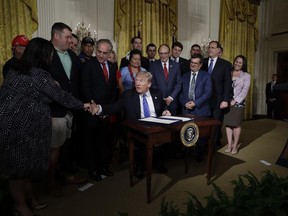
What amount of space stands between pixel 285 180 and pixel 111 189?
201cm

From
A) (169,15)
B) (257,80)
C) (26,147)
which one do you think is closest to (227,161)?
(26,147)

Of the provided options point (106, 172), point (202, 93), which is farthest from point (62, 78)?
point (202, 93)

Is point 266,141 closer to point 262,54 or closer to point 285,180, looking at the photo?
point 285,180

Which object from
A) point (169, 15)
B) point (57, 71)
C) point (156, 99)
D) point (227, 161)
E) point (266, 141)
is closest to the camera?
point (57, 71)

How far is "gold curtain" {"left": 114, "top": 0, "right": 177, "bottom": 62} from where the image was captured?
23.7 ft

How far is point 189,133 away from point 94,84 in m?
1.33

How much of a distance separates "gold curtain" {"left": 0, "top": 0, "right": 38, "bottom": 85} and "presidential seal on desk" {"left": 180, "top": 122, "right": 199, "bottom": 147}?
4370mm

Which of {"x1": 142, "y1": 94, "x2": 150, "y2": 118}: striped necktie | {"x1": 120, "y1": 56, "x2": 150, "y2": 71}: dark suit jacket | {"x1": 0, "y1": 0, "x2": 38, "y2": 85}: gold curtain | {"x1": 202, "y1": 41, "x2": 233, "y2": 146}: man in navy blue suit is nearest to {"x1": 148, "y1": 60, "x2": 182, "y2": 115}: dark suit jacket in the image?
{"x1": 120, "y1": 56, "x2": 150, "y2": 71}: dark suit jacket

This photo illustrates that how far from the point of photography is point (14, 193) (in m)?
2.39

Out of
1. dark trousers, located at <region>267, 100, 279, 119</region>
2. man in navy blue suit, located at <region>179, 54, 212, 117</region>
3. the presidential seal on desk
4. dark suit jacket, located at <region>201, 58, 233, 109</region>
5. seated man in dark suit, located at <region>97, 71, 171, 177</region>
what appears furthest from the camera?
dark trousers, located at <region>267, 100, 279, 119</region>

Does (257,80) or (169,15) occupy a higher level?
(169,15)

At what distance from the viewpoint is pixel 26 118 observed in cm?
227

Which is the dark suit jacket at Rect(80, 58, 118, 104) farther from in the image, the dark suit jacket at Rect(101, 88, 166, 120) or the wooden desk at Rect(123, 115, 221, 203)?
the wooden desk at Rect(123, 115, 221, 203)

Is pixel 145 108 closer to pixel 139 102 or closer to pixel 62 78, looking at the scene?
pixel 139 102
